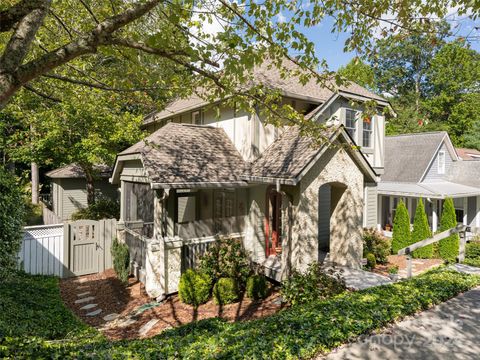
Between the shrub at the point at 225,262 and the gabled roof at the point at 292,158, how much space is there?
2513 millimetres

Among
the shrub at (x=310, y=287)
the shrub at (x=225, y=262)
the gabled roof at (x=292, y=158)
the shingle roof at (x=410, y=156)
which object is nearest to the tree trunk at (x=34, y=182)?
the shrub at (x=225, y=262)

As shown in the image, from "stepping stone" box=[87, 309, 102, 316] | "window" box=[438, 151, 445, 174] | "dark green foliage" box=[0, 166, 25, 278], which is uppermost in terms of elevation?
"window" box=[438, 151, 445, 174]

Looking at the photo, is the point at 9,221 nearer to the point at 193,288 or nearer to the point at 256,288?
the point at 193,288

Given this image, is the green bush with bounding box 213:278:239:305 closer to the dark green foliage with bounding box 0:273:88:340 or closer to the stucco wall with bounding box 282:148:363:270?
the stucco wall with bounding box 282:148:363:270

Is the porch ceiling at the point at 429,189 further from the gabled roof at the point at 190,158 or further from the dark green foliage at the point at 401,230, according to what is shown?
the gabled roof at the point at 190,158

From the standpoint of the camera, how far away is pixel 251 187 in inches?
466

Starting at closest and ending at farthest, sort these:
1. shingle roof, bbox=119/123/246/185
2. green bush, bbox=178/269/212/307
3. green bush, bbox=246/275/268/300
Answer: green bush, bbox=178/269/212/307, green bush, bbox=246/275/268/300, shingle roof, bbox=119/123/246/185

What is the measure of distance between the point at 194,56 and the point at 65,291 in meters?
9.19

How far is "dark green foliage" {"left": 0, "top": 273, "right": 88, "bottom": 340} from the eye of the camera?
5.61 meters

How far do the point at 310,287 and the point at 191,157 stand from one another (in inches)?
232

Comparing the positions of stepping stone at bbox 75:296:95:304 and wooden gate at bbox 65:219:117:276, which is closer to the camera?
stepping stone at bbox 75:296:95:304

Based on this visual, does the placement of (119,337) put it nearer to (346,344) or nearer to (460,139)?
(346,344)

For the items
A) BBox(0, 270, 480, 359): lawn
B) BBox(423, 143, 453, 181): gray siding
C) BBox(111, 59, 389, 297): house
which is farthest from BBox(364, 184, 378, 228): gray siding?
BBox(423, 143, 453, 181): gray siding

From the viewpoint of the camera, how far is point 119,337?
739cm
